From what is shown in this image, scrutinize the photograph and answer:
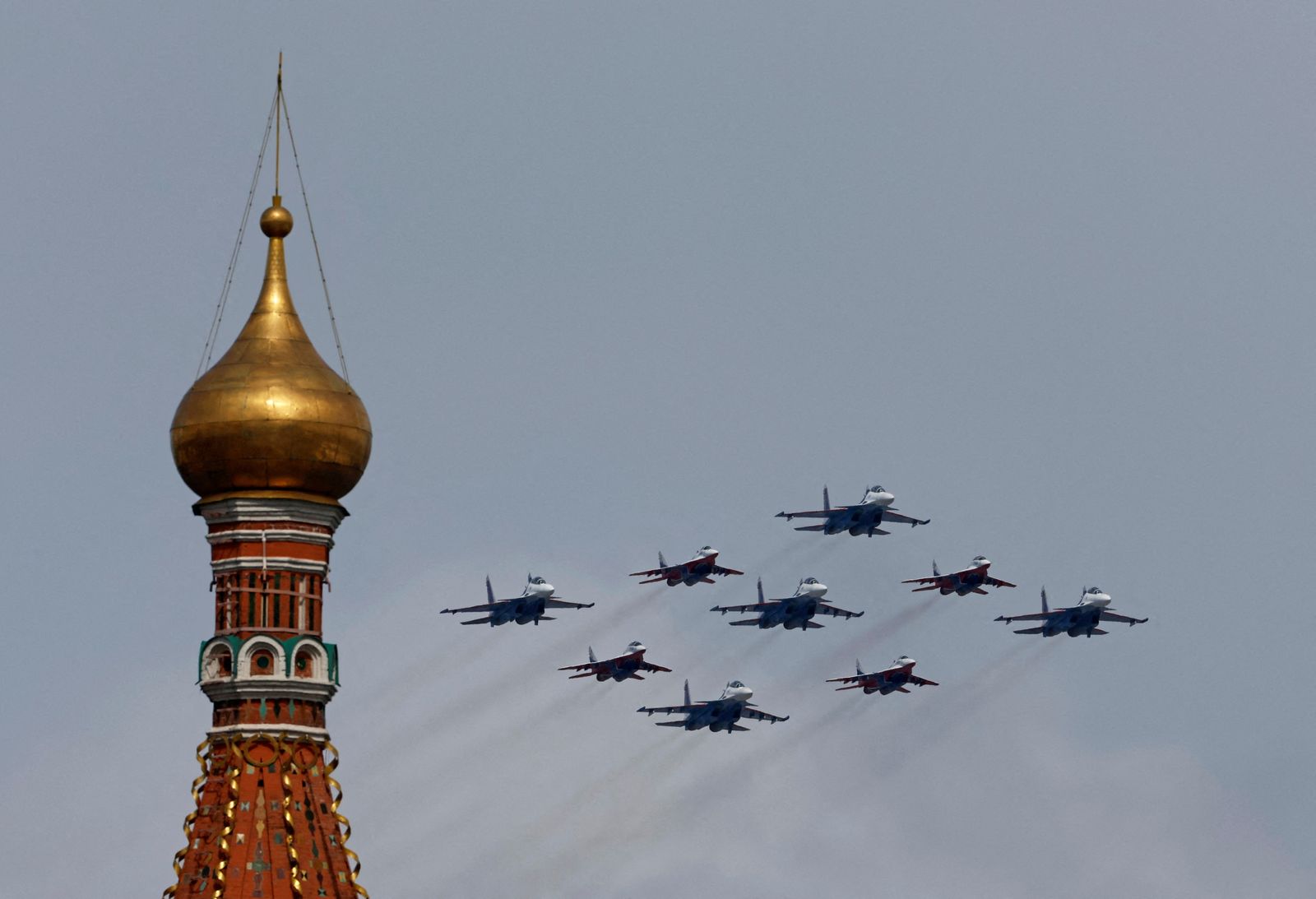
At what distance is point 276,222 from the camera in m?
129

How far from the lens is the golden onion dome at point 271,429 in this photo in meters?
123

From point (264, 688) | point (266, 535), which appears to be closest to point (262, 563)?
point (266, 535)

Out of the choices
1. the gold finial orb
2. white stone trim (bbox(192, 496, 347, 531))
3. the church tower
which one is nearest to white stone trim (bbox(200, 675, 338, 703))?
the church tower

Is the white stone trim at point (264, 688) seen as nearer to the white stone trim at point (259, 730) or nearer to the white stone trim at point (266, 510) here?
the white stone trim at point (259, 730)

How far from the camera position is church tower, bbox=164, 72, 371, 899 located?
121938mm

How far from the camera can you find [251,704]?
4840 inches

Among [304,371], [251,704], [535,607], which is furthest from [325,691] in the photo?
[535,607]

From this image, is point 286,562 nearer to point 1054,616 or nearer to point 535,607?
point 535,607

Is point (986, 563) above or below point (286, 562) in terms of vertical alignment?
above

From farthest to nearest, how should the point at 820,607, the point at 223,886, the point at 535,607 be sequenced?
the point at 820,607, the point at 535,607, the point at 223,886

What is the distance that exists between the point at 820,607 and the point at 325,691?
46623mm

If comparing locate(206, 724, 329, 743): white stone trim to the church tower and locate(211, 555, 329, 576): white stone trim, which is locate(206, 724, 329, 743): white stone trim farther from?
locate(211, 555, 329, 576): white stone trim

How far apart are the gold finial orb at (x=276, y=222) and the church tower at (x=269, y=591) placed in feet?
18.6

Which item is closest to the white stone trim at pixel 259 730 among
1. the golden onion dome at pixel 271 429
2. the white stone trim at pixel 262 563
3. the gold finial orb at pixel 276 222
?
the white stone trim at pixel 262 563
